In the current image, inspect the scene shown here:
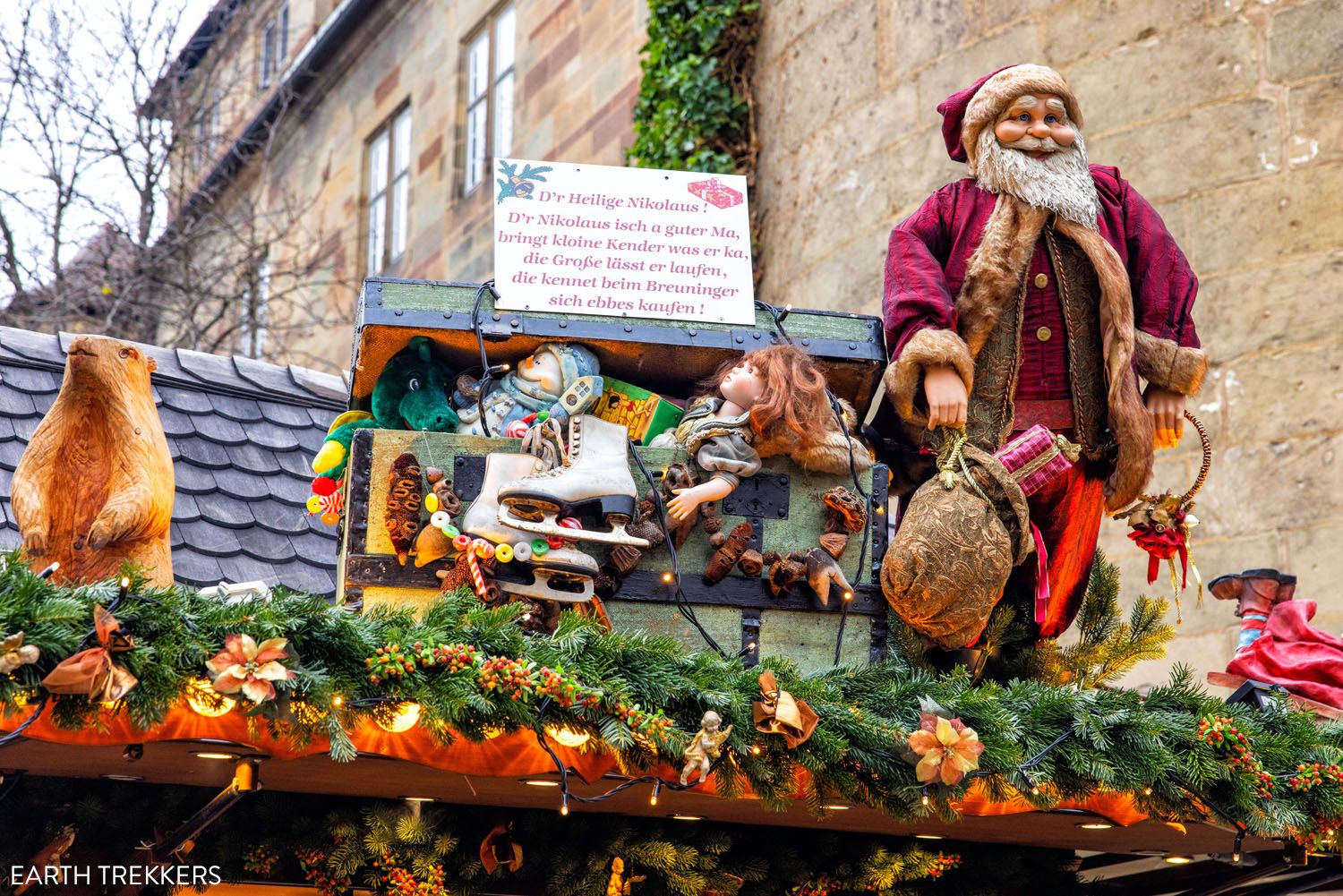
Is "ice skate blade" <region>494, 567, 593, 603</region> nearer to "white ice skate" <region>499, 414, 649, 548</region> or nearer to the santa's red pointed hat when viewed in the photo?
"white ice skate" <region>499, 414, 649, 548</region>

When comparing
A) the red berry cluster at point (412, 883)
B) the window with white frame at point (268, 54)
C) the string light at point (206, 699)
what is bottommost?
the red berry cluster at point (412, 883)

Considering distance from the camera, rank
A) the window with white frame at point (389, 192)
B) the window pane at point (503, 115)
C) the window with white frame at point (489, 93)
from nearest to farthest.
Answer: the window pane at point (503, 115) < the window with white frame at point (489, 93) < the window with white frame at point (389, 192)

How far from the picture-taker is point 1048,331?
15.6 feet

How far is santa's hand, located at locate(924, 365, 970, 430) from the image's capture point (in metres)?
4.57

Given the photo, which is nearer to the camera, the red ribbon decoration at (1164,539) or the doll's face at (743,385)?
the doll's face at (743,385)

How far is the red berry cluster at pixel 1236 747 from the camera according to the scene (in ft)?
13.4

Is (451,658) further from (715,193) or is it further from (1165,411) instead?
(1165,411)

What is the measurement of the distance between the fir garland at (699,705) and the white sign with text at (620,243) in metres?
1.11

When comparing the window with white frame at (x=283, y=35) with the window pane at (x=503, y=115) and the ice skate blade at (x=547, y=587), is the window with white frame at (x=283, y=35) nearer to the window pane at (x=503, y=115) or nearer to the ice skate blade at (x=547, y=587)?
the window pane at (x=503, y=115)

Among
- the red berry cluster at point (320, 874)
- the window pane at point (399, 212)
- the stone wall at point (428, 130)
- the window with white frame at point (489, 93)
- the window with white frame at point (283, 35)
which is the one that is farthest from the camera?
the window with white frame at point (283, 35)

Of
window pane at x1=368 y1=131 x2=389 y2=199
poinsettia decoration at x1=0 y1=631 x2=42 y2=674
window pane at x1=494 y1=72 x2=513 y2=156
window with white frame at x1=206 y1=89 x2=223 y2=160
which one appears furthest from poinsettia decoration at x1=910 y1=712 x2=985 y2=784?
window pane at x1=368 y1=131 x2=389 y2=199

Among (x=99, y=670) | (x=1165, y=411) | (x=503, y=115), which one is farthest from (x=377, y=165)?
(x=99, y=670)

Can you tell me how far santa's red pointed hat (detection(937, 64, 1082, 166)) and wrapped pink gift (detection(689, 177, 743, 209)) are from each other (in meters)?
0.68

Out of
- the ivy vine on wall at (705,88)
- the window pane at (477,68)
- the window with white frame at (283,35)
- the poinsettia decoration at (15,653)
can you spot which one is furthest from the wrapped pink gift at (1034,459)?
the window with white frame at (283,35)
